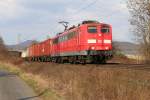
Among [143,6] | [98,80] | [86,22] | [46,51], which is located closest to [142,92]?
[98,80]

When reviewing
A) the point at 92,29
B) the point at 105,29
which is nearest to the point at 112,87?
the point at 92,29

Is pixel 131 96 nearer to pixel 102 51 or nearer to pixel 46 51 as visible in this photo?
pixel 102 51

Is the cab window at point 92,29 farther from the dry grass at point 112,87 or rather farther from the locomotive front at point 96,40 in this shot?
the dry grass at point 112,87

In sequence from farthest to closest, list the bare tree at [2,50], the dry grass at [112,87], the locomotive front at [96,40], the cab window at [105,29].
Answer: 1. the bare tree at [2,50]
2. the cab window at [105,29]
3. the locomotive front at [96,40]
4. the dry grass at [112,87]

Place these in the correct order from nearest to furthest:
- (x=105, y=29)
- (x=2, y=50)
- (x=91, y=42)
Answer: (x=91, y=42) → (x=105, y=29) → (x=2, y=50)

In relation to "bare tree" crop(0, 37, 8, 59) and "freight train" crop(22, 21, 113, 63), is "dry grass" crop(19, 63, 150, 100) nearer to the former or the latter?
"freight train" crop(22, 21, 113, 63)

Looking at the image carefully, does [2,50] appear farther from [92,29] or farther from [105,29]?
[92,29]

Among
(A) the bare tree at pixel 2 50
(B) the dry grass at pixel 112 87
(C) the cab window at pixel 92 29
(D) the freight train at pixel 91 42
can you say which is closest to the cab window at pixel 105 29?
(D) the freight train at pixel 91 42

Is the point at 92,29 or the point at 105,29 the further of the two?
the point at 105,29

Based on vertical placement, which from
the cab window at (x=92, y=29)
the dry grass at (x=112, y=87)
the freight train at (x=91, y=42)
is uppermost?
the cab window at (x=92, y=29)

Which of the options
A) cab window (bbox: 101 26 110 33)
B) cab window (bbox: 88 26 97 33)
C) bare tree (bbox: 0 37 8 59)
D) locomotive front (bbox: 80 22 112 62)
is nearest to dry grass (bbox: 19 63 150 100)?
locomotive front (bbox: 80 22 112 62)

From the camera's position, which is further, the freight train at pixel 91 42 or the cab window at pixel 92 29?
the cab window at pixel 92 29

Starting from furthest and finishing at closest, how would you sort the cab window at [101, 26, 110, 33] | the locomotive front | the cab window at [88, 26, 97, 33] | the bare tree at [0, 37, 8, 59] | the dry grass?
the bare tree at [0, 37, 8, 59]
the cab window at [101, 26, 110, 33]
the cab window at [88, 26, 97, 33]
the locomotive front
the dry grass

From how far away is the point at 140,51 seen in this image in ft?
159
